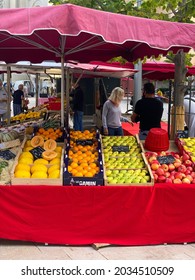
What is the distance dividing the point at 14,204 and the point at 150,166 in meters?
1.69

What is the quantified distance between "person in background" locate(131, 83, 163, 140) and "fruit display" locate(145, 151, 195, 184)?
1426mm

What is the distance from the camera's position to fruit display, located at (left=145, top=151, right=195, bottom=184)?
440 cm

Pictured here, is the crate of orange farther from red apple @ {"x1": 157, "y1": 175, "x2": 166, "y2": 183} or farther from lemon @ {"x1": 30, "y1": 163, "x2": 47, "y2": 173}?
red apple @ {"x1": 157, "y1": 175, "x2": 166, "y2": 183}

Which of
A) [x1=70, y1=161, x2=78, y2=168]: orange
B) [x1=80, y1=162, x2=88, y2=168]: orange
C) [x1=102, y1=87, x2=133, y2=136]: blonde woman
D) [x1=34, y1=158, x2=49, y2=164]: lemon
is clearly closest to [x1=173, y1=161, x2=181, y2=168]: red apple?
[x1=80, y1=162, x2=88, y2=168]: orange

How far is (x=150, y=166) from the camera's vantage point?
→ 466cm

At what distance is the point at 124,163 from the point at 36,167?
1.08 meters

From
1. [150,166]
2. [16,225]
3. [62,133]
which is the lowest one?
[16,225]

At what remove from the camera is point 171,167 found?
4.66 meters

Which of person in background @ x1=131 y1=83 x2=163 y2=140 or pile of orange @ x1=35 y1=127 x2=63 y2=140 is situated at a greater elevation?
person in background @ x1=131 y1=83 x2=163 y2=140

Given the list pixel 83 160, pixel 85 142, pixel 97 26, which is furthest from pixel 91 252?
pixel 97 26

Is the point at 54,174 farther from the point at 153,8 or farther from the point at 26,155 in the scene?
the point at 153,8

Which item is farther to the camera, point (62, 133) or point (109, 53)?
point (109, 53)
